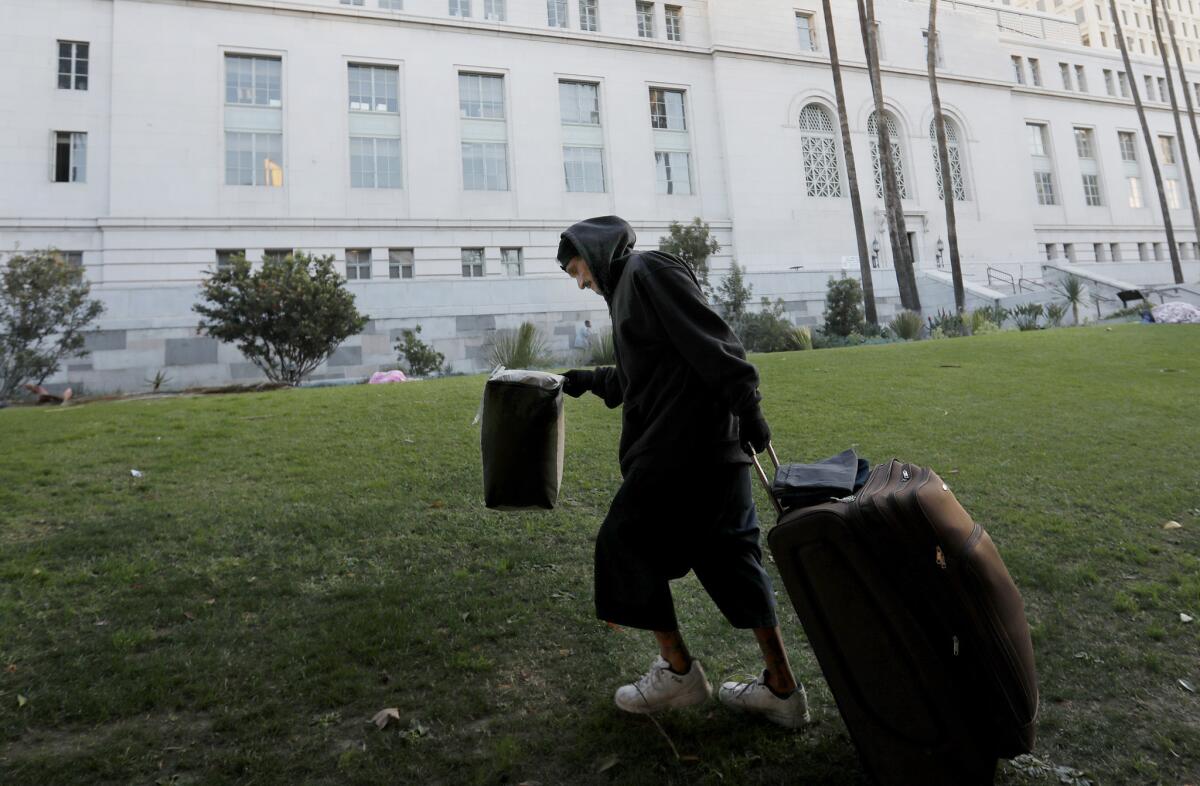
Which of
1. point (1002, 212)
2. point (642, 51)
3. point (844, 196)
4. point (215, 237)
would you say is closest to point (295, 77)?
point (215, 237)

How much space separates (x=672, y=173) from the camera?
2955 cm

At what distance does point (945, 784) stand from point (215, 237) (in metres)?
26.4

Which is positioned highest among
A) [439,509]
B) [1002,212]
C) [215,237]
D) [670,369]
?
[1002,212]

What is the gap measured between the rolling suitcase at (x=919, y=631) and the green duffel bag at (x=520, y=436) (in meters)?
1.19

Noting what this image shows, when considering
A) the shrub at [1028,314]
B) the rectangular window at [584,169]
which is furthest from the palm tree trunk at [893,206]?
the rectangular window at [584,169]

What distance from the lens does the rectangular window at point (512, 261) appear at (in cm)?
2659

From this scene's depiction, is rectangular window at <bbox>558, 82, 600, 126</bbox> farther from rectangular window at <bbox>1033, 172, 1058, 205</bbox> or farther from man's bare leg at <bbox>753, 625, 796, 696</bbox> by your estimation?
man's bare leg at <bbox>753, 625, 796, 696</bbox>

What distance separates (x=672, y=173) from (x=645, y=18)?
26.5ft

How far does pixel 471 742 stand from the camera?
2.49m

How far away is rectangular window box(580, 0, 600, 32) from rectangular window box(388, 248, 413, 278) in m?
13.9

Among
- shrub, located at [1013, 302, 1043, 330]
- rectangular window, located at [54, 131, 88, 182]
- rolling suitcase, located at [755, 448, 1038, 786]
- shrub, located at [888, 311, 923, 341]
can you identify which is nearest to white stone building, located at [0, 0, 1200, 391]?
rectangular window, located at [54, 131, 88, 182]

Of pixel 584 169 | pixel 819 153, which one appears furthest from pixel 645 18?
pixel 819 153

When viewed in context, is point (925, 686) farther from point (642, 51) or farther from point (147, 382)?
point (642, 51)

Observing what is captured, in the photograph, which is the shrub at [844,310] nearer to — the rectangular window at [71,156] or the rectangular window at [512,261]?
the rectangular window at [512,261]
